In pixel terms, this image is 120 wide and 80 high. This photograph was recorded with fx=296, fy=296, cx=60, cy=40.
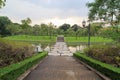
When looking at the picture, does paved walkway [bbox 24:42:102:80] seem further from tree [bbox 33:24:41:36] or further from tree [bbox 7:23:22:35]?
tree [bbox 33:24:41:36]

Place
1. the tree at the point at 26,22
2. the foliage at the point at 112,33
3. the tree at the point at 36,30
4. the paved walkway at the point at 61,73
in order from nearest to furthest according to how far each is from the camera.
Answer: the paved walkway at the point at 61,73, the foliage at the point at 112,33, the tree at the point at 26,22, the tree at the point at 36,30

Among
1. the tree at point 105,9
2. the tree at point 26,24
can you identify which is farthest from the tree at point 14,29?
the tree at point 105,9

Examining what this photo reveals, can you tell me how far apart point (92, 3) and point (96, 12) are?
96 cm

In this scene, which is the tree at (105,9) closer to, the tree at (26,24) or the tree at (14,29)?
the tree at (26,24)

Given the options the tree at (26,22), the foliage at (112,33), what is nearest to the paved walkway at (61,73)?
the foliage at (112,33)

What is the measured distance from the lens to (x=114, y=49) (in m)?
19.0

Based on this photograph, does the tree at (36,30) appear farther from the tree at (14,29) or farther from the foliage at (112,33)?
the foliage at (112,33)

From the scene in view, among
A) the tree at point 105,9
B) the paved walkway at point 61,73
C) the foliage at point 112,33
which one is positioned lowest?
the paved walkway at point 61,73

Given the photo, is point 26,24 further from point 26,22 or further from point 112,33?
point 112,33

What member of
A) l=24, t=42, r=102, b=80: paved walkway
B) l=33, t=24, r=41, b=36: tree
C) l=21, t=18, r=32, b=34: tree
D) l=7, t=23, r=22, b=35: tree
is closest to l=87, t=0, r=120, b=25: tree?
l=24, t=42, r=102, b=80: paved walkway

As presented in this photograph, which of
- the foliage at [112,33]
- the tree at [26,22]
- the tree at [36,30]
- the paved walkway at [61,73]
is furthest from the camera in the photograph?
the tree at [36,30]

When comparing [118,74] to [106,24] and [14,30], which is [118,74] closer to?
[106,24]

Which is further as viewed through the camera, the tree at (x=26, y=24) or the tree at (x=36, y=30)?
the tree at (x=36, y=30)

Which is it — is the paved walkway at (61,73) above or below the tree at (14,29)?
below
